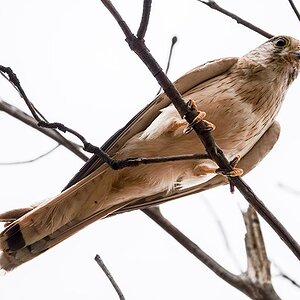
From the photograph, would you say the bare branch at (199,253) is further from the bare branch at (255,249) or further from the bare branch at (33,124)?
the bare branch at (33,124)

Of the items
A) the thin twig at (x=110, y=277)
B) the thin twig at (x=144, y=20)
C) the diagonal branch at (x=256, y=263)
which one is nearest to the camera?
the thin twig at (x=144, y=20)

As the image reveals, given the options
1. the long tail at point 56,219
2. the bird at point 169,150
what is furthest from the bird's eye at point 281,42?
the long tail at point 56,219

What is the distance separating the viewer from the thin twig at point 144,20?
2229mm

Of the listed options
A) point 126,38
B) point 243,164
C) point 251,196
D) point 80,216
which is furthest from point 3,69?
point 243,164

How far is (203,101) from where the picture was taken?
3893 millimetres

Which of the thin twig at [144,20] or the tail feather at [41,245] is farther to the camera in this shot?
the tail feather at [41,245]

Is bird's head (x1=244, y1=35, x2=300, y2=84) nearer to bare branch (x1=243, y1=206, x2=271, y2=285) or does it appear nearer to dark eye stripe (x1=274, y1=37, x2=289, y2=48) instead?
dark eye stripe (x1=274, y1=37, x2=289, y2=48)

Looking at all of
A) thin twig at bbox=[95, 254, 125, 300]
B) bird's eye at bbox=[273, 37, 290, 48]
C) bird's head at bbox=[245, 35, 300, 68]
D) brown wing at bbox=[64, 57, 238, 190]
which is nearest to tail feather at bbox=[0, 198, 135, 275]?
brown wing at bbox=[64, 57, 238, 190]

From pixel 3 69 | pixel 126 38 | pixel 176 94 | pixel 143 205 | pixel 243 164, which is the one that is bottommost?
pixel 243 164

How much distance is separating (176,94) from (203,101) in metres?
1.36

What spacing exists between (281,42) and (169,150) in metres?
1.40

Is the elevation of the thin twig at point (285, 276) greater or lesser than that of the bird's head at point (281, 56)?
lesser

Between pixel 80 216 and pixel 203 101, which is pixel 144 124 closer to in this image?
pixel 203 101

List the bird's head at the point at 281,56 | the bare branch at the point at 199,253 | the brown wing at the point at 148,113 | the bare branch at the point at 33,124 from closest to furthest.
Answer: the bare branch at the point at 199,253 < the brown wing at the point at 148,113 < the bare branch at the point at 33,124 < the bird's head at the point at 281,56
